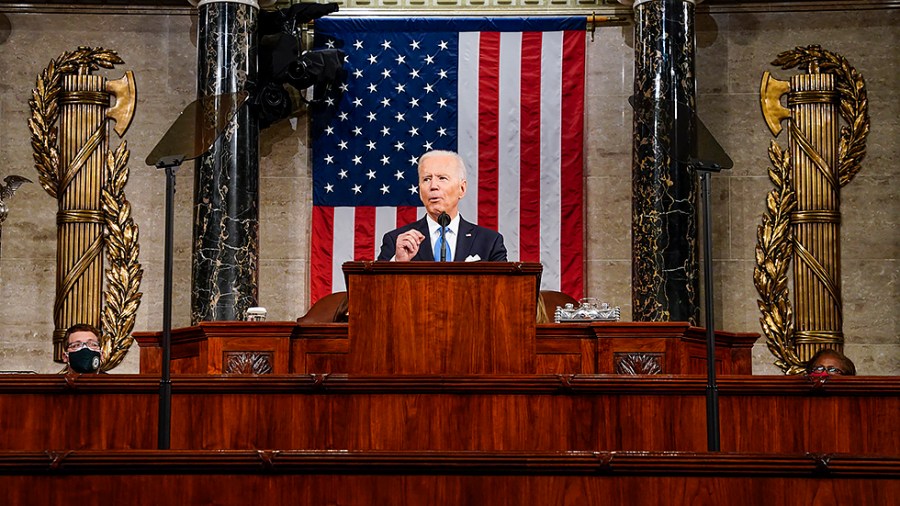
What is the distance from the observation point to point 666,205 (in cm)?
1041

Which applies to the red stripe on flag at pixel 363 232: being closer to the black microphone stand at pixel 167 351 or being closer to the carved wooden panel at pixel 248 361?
the carved wooden panel at pixel 248 361

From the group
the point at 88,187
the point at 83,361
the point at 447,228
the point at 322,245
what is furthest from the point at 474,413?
the point at 88,187

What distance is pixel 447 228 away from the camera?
8828 millimetres

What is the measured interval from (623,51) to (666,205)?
190 centimetres

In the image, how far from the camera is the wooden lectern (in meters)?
6.22

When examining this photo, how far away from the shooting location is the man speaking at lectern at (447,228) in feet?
27.7

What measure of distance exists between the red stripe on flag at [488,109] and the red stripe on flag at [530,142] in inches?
8.8

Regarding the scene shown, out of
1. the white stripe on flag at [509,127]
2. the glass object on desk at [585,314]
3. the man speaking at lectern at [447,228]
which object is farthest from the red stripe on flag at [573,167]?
the glass object on desk at [585,314]

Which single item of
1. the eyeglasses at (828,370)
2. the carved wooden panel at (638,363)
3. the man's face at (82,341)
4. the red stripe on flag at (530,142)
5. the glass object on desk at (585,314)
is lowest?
the eyeglasses at (828,370)

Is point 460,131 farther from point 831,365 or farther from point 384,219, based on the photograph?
point 831,365

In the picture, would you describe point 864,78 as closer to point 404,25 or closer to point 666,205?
point 666,205

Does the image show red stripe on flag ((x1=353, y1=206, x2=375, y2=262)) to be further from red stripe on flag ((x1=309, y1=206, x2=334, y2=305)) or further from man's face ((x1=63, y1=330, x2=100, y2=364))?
man's face ((x1=63, y1=330, x2=100, y2=364))

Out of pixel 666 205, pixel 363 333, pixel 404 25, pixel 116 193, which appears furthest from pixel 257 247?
pixel 363 333

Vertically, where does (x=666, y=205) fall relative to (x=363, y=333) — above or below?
above
